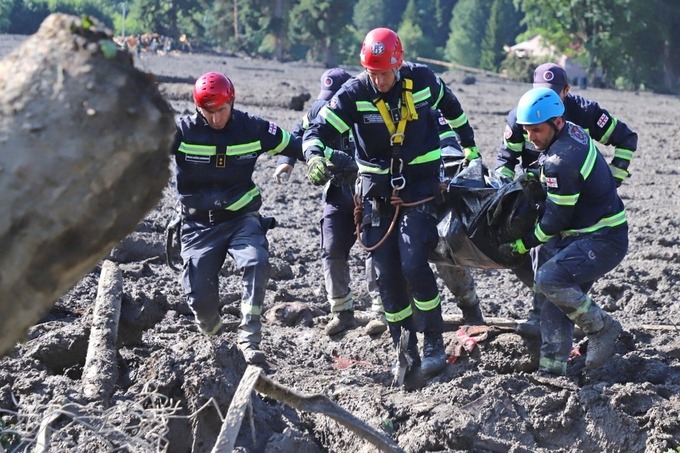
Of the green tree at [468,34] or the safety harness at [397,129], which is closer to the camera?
the safety harness at [397,129]

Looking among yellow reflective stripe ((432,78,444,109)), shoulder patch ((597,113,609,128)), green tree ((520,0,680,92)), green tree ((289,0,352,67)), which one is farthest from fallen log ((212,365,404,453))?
green tree ((289,0,352,67))

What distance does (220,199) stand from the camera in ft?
23.9

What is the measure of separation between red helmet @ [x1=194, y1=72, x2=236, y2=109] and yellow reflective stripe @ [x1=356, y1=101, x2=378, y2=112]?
86 cm

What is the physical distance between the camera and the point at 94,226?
2975 millimetres

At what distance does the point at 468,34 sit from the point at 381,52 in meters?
A: 80.9

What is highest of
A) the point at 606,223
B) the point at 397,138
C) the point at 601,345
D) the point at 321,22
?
the point at 397,138

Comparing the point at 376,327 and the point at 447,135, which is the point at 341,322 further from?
the point at 447,135

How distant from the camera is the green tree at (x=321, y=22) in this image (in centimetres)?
6125

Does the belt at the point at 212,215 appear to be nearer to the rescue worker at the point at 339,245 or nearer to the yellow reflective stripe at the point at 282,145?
the yellow reflective stripe at the point at 282,145

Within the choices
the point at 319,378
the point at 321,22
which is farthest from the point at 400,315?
Answer: the point at 321,22

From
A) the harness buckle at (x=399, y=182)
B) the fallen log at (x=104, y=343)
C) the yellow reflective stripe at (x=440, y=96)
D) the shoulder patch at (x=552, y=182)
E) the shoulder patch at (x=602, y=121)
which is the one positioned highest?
the yellow reflective stripe at (x=440, y=96)

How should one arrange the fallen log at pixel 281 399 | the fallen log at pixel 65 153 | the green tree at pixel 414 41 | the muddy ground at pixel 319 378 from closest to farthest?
the fallen log at pixel 65 153 < the fallen log at pixel 281 399 < the muddy ground at pixel 319 378 < the green tree at pixel 414 41

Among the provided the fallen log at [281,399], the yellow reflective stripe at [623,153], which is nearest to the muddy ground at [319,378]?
the fallen log at [281,399]

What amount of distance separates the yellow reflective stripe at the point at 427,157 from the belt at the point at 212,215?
4.21 feet
